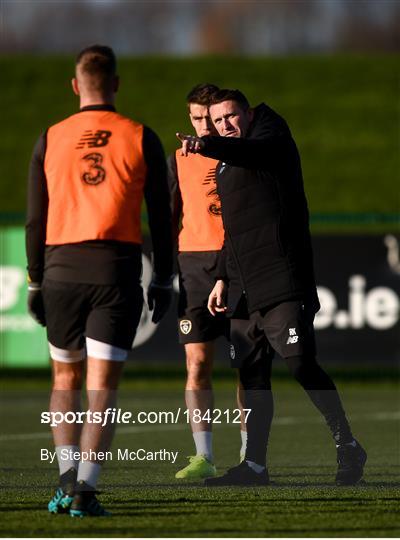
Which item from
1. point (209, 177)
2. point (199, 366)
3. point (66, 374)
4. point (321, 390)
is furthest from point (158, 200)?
point (199, 366)

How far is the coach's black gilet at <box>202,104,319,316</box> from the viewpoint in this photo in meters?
8.12

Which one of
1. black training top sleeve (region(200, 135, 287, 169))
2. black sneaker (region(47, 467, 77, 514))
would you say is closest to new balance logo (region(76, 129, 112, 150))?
black training top sleeve (region(200, 135, 287, 169))

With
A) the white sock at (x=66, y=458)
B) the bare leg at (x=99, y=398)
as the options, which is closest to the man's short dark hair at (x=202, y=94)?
the bare leg at (x=99, y=398)

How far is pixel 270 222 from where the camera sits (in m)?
8.12

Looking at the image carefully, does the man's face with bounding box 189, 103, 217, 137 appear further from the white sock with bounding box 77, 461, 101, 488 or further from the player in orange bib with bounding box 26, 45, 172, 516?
the white sock with bounding box 77, 461, 101, 488

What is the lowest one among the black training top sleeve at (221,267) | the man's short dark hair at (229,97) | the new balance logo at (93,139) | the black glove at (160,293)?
the black training top sleeve at (221,267)

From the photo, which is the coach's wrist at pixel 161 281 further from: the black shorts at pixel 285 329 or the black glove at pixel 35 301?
the black shorts at pixel 285 329

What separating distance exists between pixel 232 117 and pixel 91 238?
61.0 inches

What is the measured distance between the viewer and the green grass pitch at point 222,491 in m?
6.70

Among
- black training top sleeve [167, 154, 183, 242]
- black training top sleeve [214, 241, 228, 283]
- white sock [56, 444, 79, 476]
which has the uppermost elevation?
black training top sleeve [167, 154, 183, 242]

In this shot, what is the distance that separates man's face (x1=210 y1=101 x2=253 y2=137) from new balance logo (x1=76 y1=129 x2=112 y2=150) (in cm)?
133

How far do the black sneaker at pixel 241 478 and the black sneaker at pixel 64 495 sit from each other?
1.53m

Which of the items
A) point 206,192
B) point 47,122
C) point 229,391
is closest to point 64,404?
point 206,192

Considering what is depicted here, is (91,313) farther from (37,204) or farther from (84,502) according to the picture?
(84,502)
